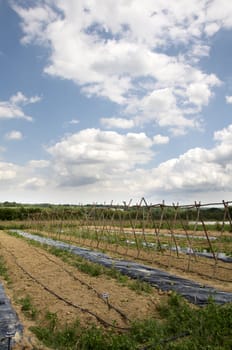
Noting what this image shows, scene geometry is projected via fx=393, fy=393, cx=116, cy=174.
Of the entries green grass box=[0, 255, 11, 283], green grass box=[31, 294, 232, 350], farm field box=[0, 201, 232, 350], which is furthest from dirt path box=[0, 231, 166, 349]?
green grass box=[31, 294, 232, 350]

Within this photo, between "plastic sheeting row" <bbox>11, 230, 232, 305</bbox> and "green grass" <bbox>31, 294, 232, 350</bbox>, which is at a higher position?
"plastic sheeting row" <bbox>11, 230, 232, 305</bbox>

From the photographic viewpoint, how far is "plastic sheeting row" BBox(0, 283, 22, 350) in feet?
16.0

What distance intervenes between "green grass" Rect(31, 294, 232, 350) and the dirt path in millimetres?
357

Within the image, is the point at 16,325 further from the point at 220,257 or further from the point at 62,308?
the point at 220,257

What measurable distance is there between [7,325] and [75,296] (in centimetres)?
225

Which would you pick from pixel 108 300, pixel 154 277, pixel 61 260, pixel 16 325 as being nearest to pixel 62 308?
pixel 108 300

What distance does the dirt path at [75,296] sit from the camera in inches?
254

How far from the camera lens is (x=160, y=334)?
529 centimetres

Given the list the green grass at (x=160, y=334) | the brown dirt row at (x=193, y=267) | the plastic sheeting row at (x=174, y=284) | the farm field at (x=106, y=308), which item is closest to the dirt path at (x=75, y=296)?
the farm field at (x=106, y=308)

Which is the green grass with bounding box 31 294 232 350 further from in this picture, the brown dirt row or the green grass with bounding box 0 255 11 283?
the green grass with bounding box 0 255 11 283

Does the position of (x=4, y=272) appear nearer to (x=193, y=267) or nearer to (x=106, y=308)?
(x=106, y=308)

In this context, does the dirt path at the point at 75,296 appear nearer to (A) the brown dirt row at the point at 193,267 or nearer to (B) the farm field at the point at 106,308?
(B) the farm field at the point at 106,308

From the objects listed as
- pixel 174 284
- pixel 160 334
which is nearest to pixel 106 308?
pixel 160 334

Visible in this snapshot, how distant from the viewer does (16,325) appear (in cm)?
575
